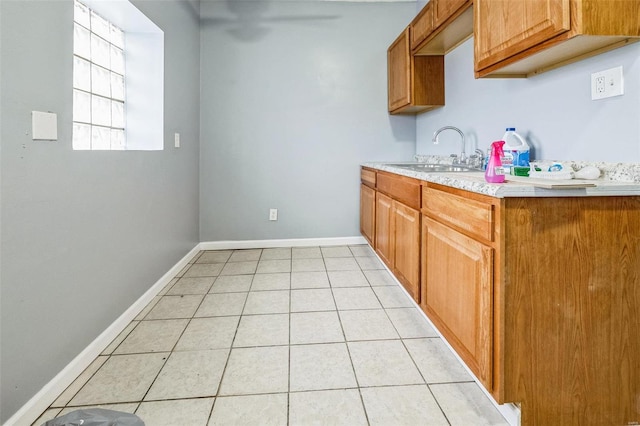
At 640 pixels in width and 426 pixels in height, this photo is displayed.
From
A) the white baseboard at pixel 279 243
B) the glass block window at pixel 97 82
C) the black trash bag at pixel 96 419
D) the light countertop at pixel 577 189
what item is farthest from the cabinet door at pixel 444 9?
the black trash bag at pixel 96 419

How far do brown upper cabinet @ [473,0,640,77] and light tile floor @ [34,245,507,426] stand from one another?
4.63 feet

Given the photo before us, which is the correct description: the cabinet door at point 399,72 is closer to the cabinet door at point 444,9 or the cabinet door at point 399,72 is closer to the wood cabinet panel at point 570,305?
the cabinet door at point 444,9

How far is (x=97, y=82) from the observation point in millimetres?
2172

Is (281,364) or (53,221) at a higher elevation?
(53,221)

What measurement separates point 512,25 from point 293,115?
252 cm

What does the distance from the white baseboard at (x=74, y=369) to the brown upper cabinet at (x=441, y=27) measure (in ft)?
8.53

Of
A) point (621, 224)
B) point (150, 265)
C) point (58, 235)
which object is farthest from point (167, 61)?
point (621, 224)

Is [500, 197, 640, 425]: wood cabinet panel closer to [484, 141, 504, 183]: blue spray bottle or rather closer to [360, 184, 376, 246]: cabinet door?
[484, 141, 504, 183]: blue spray bottle

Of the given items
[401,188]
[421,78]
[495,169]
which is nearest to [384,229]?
[401,188]

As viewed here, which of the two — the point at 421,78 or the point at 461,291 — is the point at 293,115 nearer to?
the point at 421,78

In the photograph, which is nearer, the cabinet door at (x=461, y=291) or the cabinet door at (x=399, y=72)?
the cabinet door at (x=461, y=291)

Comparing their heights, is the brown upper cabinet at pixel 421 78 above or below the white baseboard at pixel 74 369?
above

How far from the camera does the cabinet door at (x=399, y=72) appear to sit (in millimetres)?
3160

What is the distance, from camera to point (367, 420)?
53.0 inches
